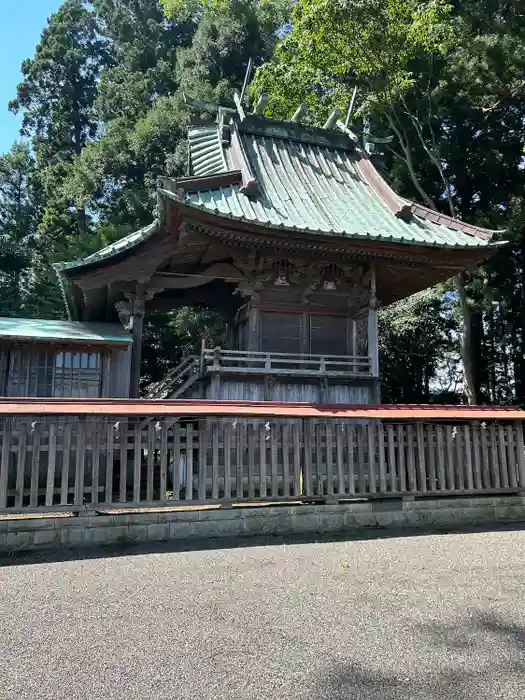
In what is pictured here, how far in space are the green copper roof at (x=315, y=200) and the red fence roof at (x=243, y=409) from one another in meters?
3.70

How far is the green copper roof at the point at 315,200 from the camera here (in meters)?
9.80

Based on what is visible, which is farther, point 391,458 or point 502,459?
point 502,459

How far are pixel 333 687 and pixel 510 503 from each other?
5.95m

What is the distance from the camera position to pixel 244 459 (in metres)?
7.13

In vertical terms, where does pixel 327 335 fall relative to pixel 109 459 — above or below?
above

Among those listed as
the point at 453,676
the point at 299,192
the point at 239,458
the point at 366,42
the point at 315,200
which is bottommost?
the point at 453,676

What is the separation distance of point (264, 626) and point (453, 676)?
1.33 m

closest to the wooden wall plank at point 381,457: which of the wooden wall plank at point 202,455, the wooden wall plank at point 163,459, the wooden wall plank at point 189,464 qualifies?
the wooden wall plank at point 202,455

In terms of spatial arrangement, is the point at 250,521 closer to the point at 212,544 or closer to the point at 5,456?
the point at 212,544

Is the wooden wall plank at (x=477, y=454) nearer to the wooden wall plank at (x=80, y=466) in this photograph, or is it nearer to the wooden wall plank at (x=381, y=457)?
the wooden wall plank at (x=381, y=457)

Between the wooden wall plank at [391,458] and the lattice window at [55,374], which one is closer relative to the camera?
the wooden wall plank at [391,458]

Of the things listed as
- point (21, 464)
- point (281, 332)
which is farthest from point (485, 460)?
point (21, 464)

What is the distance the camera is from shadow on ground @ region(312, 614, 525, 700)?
109 inches

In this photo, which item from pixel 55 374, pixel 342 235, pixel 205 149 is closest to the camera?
pixel 342 235
